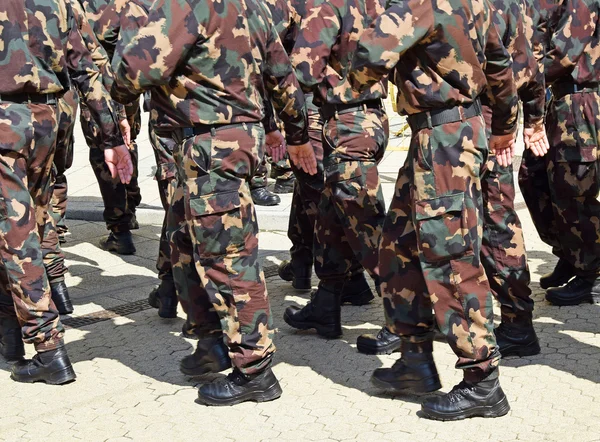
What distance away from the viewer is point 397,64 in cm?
491

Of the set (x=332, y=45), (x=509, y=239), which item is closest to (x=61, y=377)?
(x=332, y=45)

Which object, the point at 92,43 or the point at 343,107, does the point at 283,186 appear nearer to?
the point at 92,43

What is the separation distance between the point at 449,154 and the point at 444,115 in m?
0.18

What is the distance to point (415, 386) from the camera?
516cm

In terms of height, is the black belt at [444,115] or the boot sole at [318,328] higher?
the black belt at [444,115]

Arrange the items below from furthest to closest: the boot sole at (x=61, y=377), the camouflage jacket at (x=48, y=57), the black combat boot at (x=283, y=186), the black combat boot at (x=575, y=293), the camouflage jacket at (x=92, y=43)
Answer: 1. the black combat boot at (x=283, y=186)
2. the black combat boot at (x=575, y=293)
3. the camouflage jacket at (x=92, y=43)
4. the boot sole at (x=61, y=377)
5. the camouflage jacket at (x=48, y=57)

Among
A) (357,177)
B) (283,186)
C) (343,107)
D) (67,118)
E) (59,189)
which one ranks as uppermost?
(343,107)

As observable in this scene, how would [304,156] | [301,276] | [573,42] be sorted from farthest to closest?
[301,276]
[573,42]
[304,156]

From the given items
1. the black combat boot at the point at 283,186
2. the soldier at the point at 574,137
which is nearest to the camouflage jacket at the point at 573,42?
the soldier at the point at 574,137

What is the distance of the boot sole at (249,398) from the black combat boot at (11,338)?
53.1 inches

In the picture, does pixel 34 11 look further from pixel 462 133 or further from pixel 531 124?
pixel 531 124

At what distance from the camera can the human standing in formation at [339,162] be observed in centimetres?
482

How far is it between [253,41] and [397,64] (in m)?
0.76

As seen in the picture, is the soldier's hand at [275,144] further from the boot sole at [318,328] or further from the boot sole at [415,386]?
the boot sole at [415,386]
